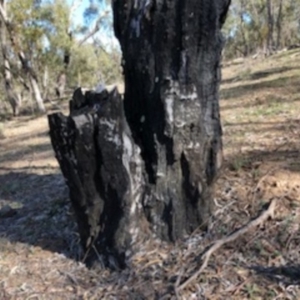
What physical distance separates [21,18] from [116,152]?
12.7 m

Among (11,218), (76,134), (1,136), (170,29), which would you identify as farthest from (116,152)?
(1,136)

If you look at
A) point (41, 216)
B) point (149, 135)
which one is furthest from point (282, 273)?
point (41, 216)

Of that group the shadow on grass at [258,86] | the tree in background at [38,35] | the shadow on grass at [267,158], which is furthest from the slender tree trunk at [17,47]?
the shadow on grass at [267,158]

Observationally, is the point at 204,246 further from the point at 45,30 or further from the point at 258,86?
the point at 45,30

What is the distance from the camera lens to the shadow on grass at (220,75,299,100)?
7.20m

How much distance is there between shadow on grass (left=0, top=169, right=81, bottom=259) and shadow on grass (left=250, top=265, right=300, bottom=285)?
3.95 ft

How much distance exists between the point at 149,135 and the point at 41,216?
1407 mm

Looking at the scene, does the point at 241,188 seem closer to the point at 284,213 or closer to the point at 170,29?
the point at 284,213

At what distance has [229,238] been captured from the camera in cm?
275

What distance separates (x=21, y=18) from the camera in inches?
553

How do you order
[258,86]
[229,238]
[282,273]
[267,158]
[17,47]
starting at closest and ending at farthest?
[282,273] < [229,238] < [267,158] < [258,86] < [17,47]

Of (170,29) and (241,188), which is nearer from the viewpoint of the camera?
(170,29)

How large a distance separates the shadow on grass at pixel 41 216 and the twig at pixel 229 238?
0.84 metres

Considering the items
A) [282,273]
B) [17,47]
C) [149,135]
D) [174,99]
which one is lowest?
[282,273]
